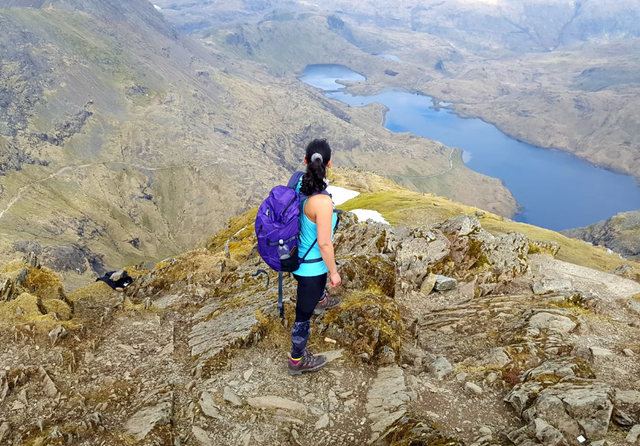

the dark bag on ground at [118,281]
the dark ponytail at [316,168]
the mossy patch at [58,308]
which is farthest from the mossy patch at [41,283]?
the dark ponytail at [316,168]

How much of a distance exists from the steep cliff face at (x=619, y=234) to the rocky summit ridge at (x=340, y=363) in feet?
542

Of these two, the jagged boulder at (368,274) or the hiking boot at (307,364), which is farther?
the jagged boulder at (368,274)

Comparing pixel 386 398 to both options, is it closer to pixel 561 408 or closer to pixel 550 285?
pixel 561 408

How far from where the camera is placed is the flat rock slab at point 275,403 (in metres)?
9.62

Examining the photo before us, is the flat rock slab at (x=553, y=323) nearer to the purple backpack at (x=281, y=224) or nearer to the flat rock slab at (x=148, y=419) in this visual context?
the purple backpack at (x=281, y=224)

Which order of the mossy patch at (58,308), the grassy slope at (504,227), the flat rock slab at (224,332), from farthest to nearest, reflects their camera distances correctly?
the grassy slope at (504,227), the mossy patch at (58,308), the flat rock slab at (224,332)

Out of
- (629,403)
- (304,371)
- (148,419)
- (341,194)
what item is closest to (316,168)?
(304,371)

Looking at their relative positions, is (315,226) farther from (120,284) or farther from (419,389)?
(120,284)

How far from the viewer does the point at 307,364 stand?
421 inches

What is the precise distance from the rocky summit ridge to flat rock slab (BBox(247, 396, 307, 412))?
0.16 feet

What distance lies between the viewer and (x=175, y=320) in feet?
50.5

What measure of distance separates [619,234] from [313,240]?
19716 centimetres

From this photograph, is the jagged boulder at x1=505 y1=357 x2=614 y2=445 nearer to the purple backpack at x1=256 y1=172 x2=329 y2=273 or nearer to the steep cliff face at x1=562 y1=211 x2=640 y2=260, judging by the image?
the purple backpack at x1=256 y1=172 x2=329 y2=273

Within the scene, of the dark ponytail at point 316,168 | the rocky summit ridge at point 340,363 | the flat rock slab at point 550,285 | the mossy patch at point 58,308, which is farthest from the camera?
the flat rock slab at point 550,285
